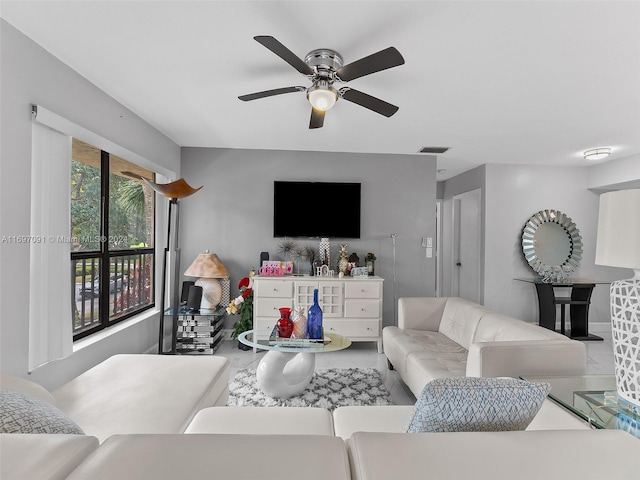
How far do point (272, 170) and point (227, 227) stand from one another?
3.08 ft

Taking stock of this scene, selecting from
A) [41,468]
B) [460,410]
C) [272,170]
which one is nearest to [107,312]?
[272,170]

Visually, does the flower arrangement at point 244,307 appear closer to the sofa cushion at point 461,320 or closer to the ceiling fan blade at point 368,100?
the sofa cushion at point 461,320

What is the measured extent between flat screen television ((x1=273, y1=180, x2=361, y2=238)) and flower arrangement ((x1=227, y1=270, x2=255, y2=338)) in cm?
77

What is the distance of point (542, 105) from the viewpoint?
2.90 metres

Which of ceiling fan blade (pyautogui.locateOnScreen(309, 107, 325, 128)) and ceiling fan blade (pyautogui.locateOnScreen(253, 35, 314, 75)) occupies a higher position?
ceiling fan blade (pyautogui.locateOnScreen(253, 35, 314, 75))

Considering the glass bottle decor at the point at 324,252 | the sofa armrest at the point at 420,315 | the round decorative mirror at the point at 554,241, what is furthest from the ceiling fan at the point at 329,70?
the round decorative mirror at the point at 554,241

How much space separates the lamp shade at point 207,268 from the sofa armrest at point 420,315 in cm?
209

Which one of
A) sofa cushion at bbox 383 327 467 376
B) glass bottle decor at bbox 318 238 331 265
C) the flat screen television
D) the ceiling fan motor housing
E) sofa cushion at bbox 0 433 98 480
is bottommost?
sofa cushion at bbox 383 327 467 376

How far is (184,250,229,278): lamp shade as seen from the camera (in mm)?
4047

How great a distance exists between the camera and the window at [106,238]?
2.90m

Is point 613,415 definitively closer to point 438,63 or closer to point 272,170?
point 438,63

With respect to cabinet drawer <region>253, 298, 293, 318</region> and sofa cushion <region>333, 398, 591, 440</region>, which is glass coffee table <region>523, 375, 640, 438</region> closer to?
sofa cushion <region>333, 398, 591, 440</region>

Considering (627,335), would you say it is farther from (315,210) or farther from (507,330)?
(315,210)

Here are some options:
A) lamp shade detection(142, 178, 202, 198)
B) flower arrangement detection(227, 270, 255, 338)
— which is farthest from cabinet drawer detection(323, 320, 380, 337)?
lamp shade detection(142, 178, 202, 198)
